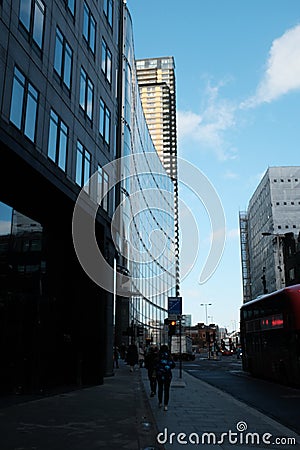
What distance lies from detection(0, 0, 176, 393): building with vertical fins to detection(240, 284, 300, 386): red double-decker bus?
8.26m

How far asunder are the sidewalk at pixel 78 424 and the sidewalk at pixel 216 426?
393 millimetres

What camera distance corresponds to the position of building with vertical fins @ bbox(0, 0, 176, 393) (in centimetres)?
1450

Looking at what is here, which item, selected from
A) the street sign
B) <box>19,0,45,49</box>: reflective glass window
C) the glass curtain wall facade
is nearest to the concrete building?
the glass curtain wall facade

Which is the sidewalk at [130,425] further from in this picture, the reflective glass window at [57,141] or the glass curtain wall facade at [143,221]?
the glass curtain wall facade at [143,221]

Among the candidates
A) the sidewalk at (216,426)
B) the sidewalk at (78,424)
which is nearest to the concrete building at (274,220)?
the sidewalk at (216,426)

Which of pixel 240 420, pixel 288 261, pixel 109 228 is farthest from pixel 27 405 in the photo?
pixel 288 261

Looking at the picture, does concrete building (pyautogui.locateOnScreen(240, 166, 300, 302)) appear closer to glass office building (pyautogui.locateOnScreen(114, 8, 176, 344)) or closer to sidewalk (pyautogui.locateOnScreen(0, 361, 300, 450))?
glass office building (pyautogui.locateOnScreen(114, 8, 176, 344))

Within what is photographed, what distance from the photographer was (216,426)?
9.95 metres

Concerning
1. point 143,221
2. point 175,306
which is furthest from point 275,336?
point 143,221

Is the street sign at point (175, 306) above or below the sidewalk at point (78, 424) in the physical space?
above

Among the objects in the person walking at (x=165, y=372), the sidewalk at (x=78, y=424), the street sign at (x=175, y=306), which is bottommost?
the sidewalk at (x=78, y=424)

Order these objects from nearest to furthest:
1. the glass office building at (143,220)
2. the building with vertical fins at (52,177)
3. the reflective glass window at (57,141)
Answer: the building with vertical fins at (52,177), the reflective glass window at (57,141), the glass office building at (143,220)

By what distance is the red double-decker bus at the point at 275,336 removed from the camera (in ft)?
65.9

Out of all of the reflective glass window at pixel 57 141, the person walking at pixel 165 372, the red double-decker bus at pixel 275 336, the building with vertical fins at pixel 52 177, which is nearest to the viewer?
the person walking at pixel 165 372
